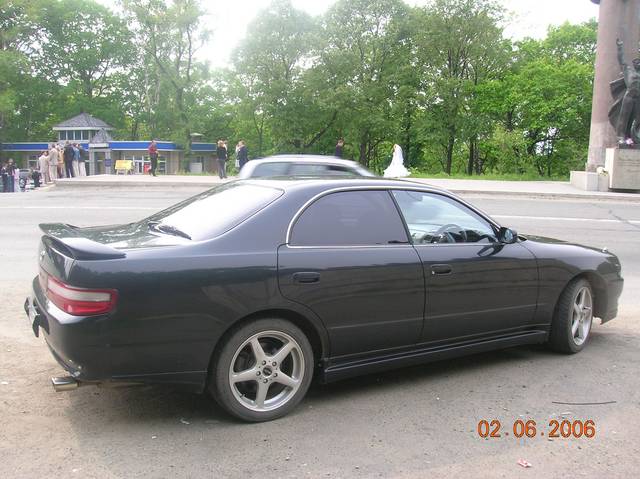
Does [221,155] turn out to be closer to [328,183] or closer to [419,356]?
[328,183]

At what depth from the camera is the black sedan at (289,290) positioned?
335 cm

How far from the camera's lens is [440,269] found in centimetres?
431

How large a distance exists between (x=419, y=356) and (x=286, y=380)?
105cm

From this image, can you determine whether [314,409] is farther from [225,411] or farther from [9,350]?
[9,350]

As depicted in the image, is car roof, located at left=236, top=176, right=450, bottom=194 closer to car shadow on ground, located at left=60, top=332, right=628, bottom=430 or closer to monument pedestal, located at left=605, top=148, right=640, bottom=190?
car shadow on ground, located at left=60, top=332, right=628, bottom=430

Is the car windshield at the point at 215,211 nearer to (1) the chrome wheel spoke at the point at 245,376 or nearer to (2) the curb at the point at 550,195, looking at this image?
(1) the chrome wheel spoke at the point at 245,376

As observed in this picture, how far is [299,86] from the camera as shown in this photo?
4794 centimetres

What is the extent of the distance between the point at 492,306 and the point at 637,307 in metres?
3.17

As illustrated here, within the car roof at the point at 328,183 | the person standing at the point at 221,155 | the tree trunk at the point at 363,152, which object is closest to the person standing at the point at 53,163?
the person standing at the point at 221,155

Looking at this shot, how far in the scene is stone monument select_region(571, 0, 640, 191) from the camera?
81.5ft

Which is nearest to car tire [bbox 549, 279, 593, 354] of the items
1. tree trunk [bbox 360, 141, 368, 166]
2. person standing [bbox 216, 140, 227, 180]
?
person standing [bbox 216, 140, 227, 180]

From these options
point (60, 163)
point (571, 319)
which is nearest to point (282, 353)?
point (571, 319)

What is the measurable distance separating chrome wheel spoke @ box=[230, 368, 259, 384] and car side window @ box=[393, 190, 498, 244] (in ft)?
4.87

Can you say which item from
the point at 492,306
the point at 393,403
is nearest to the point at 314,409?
the point at 393,403
